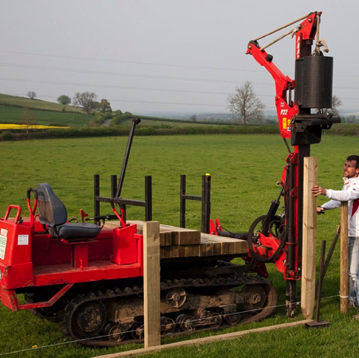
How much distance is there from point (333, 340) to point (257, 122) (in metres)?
81.8

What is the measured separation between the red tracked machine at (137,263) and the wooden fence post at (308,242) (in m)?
0.31

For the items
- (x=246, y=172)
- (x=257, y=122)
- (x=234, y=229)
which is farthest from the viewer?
Result: (x=257, y=122)

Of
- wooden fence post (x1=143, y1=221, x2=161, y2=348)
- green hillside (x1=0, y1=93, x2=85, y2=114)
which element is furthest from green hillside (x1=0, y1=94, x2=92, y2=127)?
wooden fence post (x1=143, y1=221, x2=161, y2=348)

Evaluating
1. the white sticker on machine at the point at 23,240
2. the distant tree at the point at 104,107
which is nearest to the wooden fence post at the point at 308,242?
the white sticker on machine at the point at 23,240

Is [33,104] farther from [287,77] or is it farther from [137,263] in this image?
[137,263]

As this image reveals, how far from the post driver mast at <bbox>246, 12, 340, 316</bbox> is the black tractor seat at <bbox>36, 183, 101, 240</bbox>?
8.63ft

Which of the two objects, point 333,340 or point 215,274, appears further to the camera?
point 215,274

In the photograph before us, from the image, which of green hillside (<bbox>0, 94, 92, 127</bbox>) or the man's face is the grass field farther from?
green hillside (<bbox>0, 94, 92, 127</bbox>)

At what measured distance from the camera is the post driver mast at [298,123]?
8.37 metres

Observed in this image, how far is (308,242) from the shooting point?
8.30 meters

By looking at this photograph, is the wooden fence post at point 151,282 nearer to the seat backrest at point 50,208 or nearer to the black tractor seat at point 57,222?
the black tractor seat at point 57,222

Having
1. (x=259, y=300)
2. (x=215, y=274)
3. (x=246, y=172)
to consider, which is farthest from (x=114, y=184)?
(x=246, y=172)

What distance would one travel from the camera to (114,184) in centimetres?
914

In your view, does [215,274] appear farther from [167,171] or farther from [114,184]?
[167,171]
